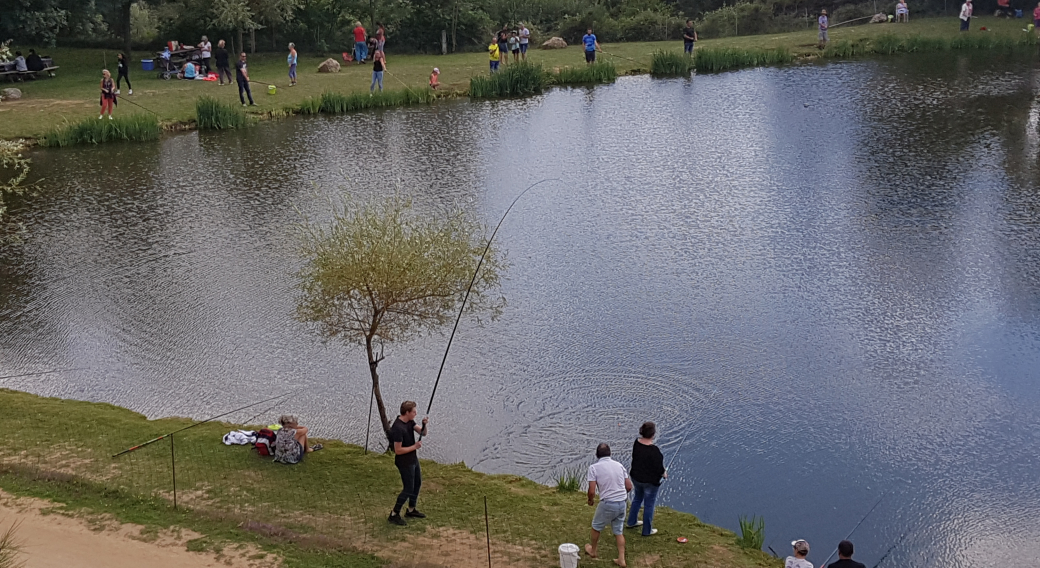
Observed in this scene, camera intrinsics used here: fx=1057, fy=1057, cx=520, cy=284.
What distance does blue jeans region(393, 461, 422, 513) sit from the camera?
12.7m

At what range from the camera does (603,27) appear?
58062 mm

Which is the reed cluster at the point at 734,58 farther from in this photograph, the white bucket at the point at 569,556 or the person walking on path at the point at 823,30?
the white bucket at the point at 569,556

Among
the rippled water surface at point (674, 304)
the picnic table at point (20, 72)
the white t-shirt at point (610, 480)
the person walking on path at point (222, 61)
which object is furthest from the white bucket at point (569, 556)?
the picnic table at point (20, 72)

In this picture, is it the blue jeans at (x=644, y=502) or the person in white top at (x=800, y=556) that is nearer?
the person in white top at (x=800, y=556)

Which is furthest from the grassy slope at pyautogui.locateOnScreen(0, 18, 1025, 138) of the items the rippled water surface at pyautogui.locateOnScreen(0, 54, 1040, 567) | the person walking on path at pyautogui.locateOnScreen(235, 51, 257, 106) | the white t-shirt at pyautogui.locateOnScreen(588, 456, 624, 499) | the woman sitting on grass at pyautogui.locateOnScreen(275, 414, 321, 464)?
the white t-shirt at pyautogui.locateOnScreen(588, 456, 624, 499)

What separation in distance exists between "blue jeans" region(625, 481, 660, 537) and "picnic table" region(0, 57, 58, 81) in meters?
39.2

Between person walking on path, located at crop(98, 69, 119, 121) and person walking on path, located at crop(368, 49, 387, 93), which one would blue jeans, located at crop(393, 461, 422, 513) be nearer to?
person walking on path, located at crop(98, 69, 119, 121)

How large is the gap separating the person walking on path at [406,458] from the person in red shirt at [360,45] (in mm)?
39555

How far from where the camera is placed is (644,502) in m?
12.7

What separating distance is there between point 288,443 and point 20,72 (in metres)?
37.4

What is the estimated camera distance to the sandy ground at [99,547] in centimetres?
1205

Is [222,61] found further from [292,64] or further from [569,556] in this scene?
[569,556]

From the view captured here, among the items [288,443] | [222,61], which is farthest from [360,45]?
[288,443]

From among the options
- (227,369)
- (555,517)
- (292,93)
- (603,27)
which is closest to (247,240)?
(227,369)
